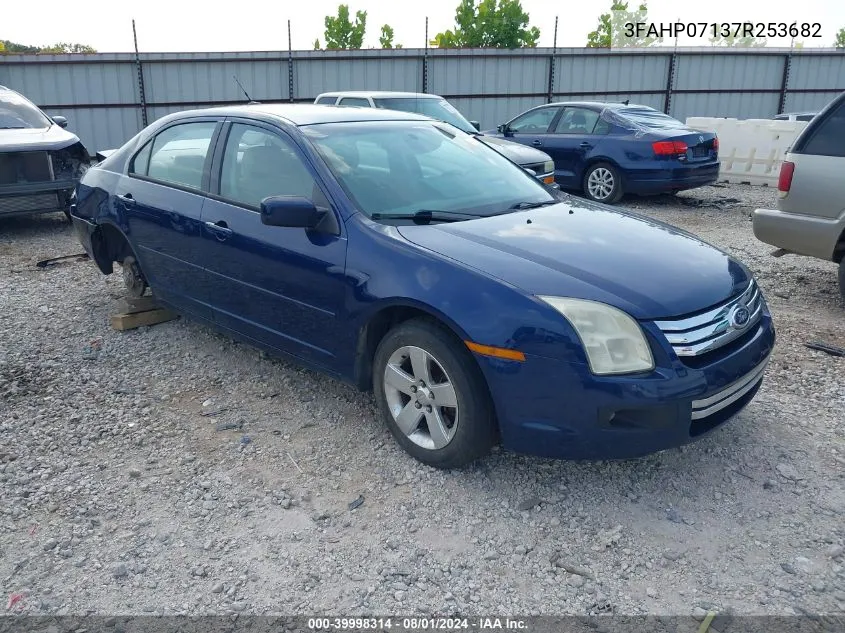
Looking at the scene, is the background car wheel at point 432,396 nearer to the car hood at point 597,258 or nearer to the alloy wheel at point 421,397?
the alloy wheel at point 421,397

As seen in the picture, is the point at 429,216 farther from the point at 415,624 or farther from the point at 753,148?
the point at 753,148

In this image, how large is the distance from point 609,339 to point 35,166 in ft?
25.2

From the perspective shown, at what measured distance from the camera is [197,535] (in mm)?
3020

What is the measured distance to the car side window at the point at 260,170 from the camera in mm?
3879

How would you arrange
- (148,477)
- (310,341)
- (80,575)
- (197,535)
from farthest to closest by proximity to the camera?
(310,341) → (148,477) → (197,535) → (80,575)

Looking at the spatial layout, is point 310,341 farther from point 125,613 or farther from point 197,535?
point 125,613

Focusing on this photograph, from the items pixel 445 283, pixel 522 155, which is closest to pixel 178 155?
pixel 445 283

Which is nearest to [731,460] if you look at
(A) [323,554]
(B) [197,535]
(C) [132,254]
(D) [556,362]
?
(D) [556,362]

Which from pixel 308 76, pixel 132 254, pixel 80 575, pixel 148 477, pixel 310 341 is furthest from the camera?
pixel 308 76

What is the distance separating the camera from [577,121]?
11.3m

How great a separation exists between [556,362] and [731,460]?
122cm

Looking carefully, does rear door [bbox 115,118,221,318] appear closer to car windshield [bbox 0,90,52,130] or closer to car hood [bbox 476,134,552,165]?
car hood [bbox 476,134,552,165]

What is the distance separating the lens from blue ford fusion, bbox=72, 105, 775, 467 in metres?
2.93

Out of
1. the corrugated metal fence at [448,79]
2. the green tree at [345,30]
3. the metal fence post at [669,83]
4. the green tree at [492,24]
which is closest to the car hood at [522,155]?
the corrugated metal fence at [448,79]
